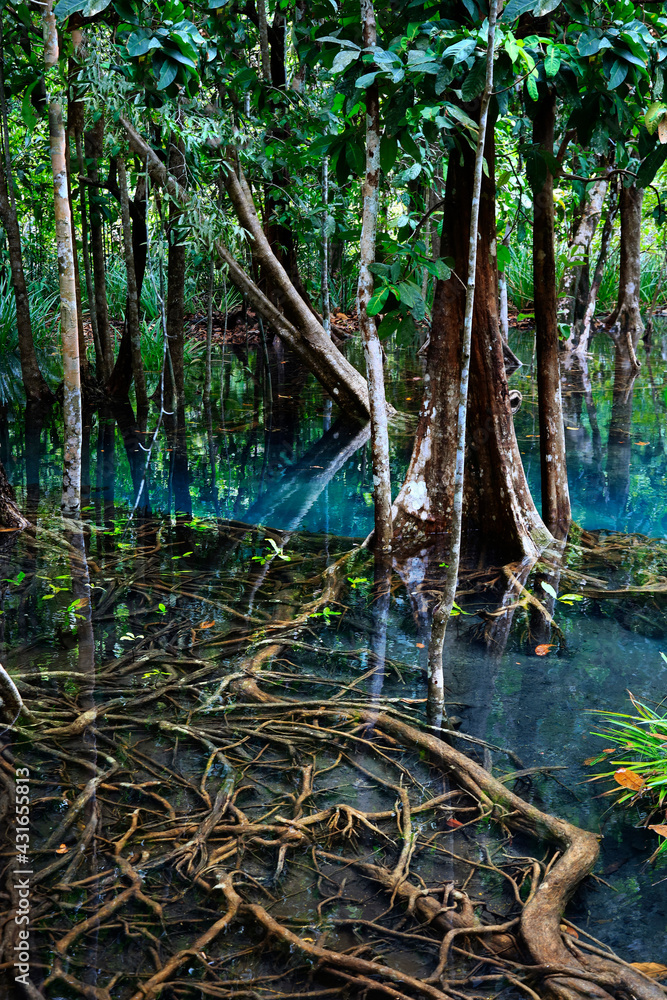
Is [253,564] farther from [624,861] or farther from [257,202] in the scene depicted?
[257,202]

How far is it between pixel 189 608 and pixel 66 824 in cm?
180

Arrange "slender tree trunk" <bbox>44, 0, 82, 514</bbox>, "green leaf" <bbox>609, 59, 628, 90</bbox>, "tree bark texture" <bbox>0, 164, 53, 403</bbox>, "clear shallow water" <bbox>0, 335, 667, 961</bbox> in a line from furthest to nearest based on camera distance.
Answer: "tree bark texture" <bbox>0, 164, 53, 403</bbox> < "slender tree trunk" <bbox>44, 0, 82, 514</bbox> < "green leaf" <bbox>609, 59, 628, 90</bbox> < "clear shallow water" <bbox>0, 335, 667, 961</bbox>

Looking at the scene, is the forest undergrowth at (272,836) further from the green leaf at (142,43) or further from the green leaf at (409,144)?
the green leaf at (142,43)

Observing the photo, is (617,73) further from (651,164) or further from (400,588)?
(400,588)

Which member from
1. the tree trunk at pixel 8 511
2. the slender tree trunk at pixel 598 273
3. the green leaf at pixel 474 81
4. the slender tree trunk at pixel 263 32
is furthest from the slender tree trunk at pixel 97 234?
the slender tree trunk at pixel 598 273

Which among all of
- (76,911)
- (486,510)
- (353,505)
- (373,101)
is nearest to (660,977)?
(76,911)

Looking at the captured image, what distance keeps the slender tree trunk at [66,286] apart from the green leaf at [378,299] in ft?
7.40

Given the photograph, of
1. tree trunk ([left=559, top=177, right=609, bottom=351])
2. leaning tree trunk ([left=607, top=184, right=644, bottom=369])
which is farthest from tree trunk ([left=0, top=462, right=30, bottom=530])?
leaning tree trunk ([left=607, top=184, right=644, bottom=369])

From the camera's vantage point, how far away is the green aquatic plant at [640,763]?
2.66 metres

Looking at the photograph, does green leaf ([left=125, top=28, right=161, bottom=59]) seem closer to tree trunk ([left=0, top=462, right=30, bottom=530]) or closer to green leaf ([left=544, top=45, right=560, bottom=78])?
green leaf ([left=544, top=45, right=560, bottom=78])

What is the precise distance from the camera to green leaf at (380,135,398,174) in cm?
405

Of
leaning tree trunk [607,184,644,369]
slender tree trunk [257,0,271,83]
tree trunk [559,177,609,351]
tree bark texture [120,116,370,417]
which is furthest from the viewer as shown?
leaning tree trunk [607,184,644,369]

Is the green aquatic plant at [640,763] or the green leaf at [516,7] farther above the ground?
the green leaf at [516,7]

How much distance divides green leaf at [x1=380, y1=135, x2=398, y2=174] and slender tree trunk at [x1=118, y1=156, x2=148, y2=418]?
4.78 meters
